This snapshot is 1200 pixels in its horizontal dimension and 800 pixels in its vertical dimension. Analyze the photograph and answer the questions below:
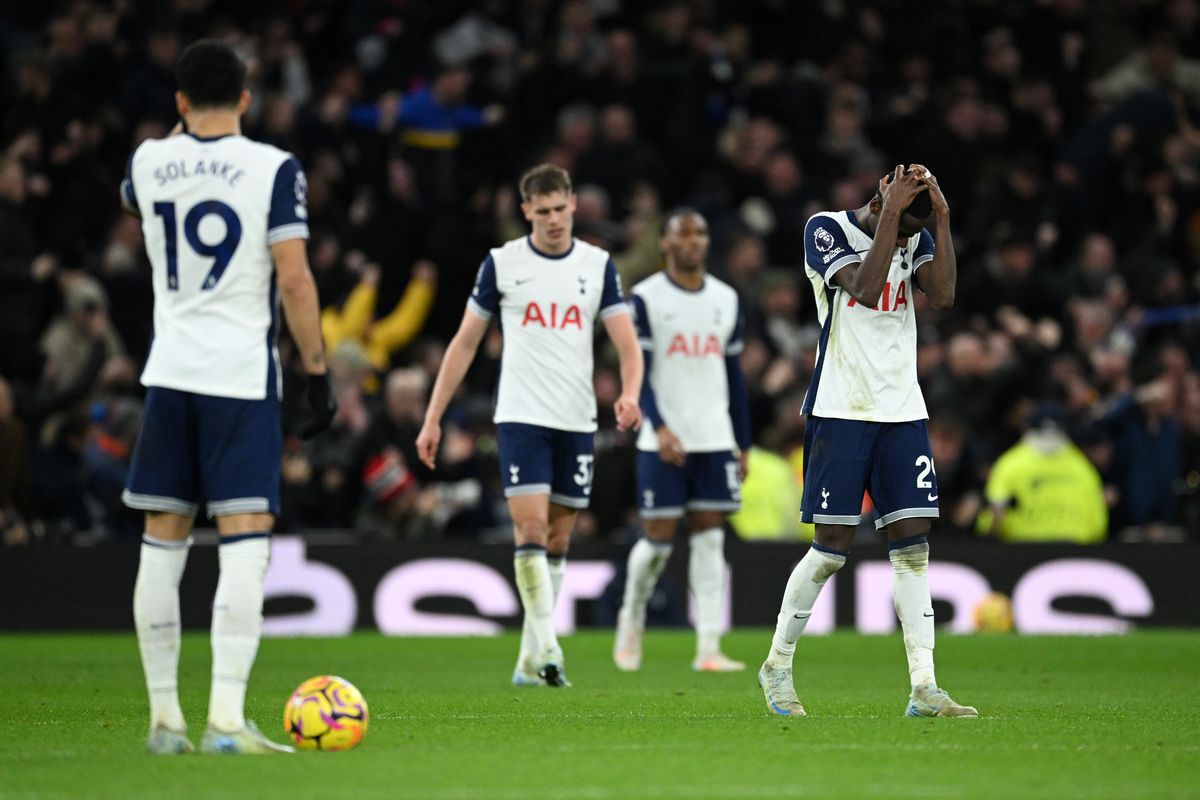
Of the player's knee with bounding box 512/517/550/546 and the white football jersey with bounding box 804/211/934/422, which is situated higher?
the white football jersey with bounding box 804/211/934/422

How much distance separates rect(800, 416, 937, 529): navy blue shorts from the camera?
8.82 metres

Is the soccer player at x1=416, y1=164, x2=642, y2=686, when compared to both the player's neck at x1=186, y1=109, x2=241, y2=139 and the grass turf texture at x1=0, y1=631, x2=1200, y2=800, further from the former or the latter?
the player's neck at x1=186, y1=109, x2=241, y2=139

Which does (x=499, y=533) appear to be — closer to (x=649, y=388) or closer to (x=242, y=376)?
(x=649, y=388)

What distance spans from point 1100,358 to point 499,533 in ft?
21.1

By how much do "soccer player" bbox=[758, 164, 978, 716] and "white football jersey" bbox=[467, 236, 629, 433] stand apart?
2625mm

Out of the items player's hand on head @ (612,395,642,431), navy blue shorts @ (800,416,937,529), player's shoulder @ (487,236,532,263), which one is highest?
player's shoulder @ (487,236,532,263)

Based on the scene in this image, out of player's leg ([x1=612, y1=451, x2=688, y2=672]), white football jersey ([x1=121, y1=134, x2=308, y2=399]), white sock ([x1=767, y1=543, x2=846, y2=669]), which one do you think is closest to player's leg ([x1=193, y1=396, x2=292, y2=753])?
white football jersey ([x1=121, y1=134, x2=308, y2=399])

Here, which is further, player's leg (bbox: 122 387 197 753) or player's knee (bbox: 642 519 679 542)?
player's knee (bbox: 642 519 679 542)

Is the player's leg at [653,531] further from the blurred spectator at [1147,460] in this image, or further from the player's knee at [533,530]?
the blurred spectator at [1147,460]

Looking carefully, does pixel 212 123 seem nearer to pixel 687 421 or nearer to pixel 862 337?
pixel 862 337

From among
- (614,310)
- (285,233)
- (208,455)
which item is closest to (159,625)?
(208,455)

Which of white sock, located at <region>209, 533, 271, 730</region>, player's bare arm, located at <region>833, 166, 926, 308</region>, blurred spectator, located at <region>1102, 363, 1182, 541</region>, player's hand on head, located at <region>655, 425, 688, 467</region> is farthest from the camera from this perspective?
blurred spectator, located at <region>1102, 363, 1182, 541</region>

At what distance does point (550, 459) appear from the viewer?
11406 millimetres

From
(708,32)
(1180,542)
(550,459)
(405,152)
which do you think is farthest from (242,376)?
(708,32)
